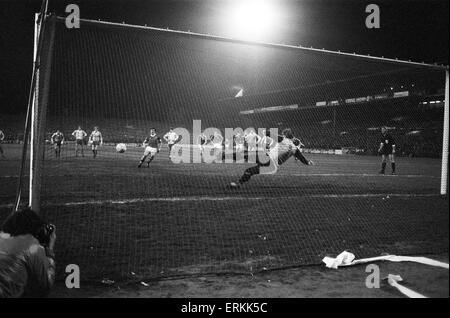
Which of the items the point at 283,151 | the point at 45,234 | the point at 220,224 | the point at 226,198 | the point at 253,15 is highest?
the point at 253,15

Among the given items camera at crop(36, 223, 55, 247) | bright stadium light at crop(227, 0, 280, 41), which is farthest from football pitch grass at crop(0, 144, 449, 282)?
bright stadium light at crop(227, 0, 280, 41)

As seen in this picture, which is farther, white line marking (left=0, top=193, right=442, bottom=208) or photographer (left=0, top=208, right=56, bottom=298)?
white line marking (left=0, top=193, right=442, bottom=208)

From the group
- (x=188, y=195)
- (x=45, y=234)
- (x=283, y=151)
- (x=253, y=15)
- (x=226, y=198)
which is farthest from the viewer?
(x=253, y=15)

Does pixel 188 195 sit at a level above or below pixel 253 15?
below

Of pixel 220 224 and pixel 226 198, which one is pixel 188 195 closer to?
pixel 226 198

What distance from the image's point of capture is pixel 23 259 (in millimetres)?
3000

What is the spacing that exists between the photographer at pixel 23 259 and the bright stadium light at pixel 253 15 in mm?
11011

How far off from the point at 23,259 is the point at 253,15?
43.4ft

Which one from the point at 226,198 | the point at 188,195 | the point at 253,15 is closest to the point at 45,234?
the point at 226,198

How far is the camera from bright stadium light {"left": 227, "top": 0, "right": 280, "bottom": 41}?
44.8 ft

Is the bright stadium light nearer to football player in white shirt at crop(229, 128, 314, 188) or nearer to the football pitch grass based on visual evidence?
football player in white shirt at crop(229, 128, 314, 188)

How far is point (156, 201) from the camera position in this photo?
28.0 ft

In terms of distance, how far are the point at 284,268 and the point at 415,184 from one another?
34.1 ft

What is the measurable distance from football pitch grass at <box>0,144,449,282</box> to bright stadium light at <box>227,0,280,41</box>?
6542 mm
